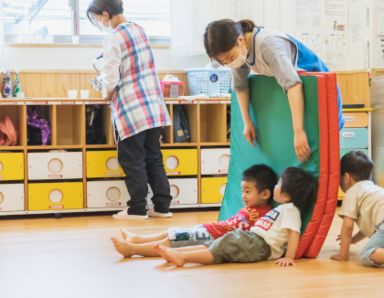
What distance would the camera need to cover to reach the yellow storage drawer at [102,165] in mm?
3885

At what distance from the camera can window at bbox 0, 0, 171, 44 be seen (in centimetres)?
436

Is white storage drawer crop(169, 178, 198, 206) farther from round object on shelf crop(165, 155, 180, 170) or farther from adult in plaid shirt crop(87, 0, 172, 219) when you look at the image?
adult in plaid shirt crop(87, 0, 172, 219)

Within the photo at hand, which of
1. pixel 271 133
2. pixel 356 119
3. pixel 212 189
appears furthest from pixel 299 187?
pixel 356 119

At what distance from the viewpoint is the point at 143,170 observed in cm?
369

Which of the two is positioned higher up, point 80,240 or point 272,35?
point 272,35

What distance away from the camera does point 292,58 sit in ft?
8.38

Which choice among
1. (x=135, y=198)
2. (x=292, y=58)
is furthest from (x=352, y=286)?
(x=135, y=198)

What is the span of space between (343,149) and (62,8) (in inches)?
83.0

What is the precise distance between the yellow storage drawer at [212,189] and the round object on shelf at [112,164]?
0.53 metres

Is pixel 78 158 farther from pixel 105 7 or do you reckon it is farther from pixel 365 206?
pixel 365 206

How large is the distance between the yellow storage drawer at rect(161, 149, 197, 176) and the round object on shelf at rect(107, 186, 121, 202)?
32 cm

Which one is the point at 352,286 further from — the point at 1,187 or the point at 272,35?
the point at 1,187

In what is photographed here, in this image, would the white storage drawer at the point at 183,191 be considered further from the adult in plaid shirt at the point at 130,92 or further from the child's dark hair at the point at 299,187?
the child's dark hair at the point at 299,187

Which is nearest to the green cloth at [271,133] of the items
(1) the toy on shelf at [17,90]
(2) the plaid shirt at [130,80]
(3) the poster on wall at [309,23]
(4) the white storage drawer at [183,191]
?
(2) the plaid shirt at [130,80]
